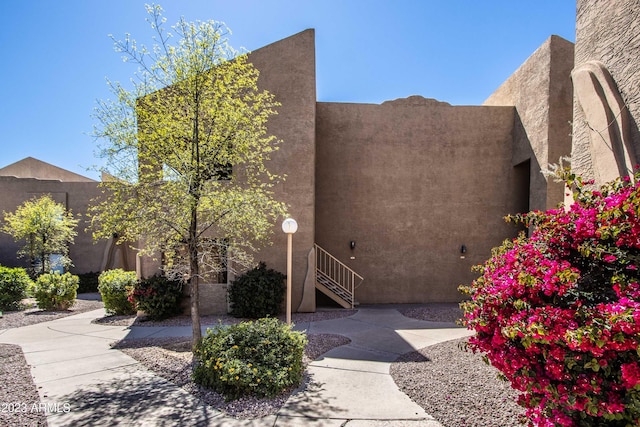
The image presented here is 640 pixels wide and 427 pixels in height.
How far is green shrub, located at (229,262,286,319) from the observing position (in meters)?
8.80

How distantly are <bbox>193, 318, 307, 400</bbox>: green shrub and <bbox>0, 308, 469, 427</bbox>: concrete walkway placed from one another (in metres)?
0.31

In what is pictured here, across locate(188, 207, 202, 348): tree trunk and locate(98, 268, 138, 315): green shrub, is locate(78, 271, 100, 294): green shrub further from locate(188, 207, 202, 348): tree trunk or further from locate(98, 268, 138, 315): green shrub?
locate(188, 207, 202, 348): tree trunk

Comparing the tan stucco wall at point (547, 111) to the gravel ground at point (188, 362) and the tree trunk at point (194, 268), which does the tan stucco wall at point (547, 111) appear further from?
the tree trunk at point (194, 268)

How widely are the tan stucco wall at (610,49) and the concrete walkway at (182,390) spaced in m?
4.37

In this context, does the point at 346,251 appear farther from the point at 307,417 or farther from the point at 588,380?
the point at 588,380

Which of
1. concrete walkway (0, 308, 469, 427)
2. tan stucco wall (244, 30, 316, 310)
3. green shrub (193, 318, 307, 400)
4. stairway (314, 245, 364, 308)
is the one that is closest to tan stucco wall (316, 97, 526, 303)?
stairway (314, 245, 364, 308)

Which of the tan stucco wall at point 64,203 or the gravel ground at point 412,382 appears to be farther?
the tan stucco wall at point 64,203

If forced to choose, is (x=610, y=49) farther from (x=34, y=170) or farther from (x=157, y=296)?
(x=34, y=170)

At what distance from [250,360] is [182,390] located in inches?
39.3

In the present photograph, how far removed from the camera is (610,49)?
491cm

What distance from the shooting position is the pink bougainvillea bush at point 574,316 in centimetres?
208

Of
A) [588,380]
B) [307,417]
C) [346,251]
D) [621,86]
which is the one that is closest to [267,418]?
[307,417]

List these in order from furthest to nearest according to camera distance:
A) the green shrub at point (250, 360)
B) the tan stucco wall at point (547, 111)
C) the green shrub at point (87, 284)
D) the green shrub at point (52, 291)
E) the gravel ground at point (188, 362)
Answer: the green shrub at point (87, 284) → the green shrub at point (52, 291) → the tan stucco wall at point (547, 111) → the green shrub at point (250, 360) → the gravel ground at point (188, 362)

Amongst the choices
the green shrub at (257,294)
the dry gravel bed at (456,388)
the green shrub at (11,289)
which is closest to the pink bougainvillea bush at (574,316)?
the dry gravel bed at (456,388)
